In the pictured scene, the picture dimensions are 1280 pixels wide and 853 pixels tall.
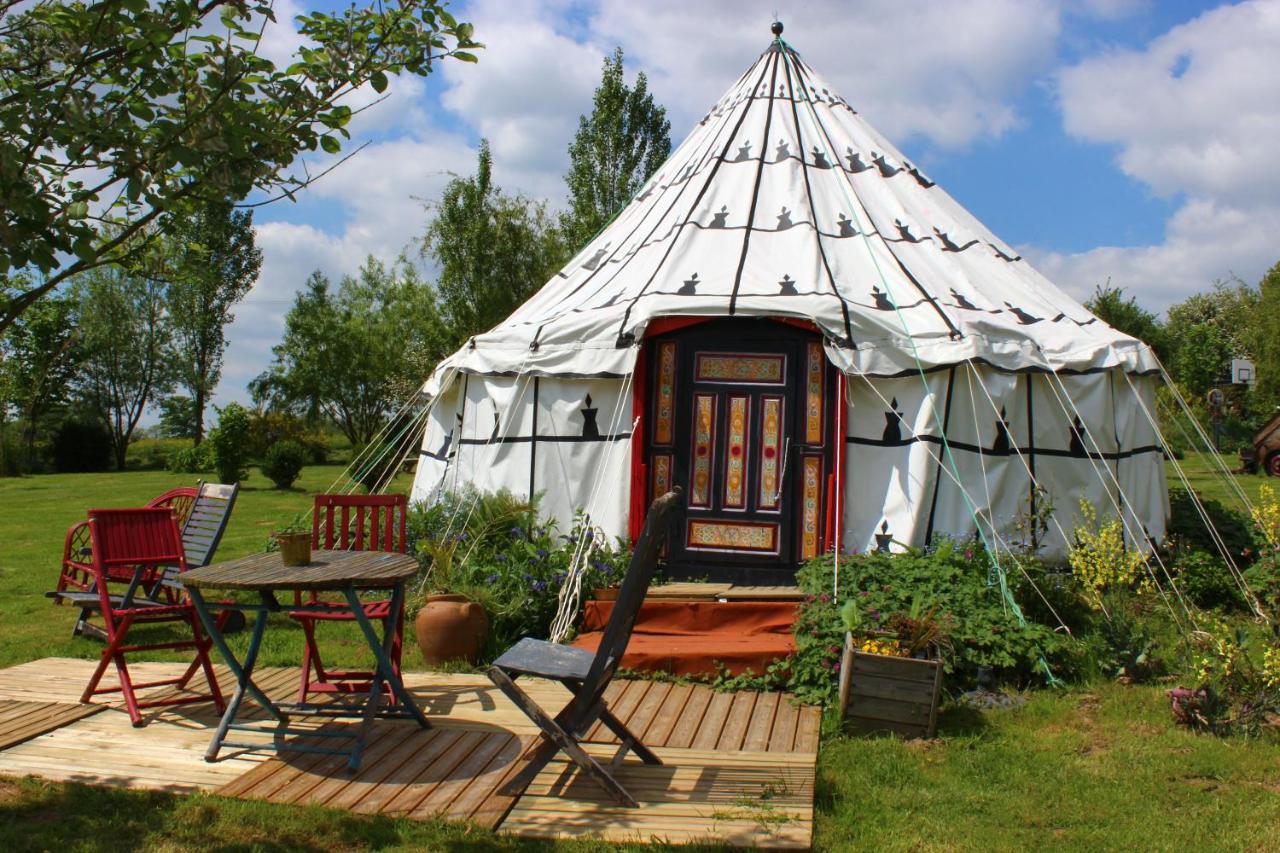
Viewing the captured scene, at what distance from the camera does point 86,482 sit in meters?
18.4

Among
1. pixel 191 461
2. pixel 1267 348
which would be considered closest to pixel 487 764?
pixel 191 461

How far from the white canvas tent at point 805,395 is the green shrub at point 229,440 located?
8065 mm

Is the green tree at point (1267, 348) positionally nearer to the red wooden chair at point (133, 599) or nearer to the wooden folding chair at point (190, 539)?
the wooden folding chair at point (190, 539)

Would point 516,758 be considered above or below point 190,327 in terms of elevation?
below

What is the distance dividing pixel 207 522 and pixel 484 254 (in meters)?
11.9

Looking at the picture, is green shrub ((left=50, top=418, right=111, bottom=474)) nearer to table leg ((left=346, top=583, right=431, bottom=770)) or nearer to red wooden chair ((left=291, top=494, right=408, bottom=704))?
red wooden chair ((left=291, top=494, right=408, bottom=704))

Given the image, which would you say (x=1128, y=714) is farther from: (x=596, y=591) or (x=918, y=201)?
(x=918, y=201)

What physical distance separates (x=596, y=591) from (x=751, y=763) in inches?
87.5

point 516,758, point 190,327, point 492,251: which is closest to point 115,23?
point 516,758

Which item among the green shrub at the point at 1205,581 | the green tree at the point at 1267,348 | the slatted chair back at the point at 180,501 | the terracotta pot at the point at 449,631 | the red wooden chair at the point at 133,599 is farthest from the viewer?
the green tree at the point at 1267,348

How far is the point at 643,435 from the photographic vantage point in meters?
6.71

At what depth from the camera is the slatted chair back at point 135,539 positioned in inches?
180

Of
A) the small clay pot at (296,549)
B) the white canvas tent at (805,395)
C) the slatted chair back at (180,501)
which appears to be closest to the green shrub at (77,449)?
the slatted chair back at (180,501)

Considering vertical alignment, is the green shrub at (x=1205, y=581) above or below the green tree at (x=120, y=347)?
below
